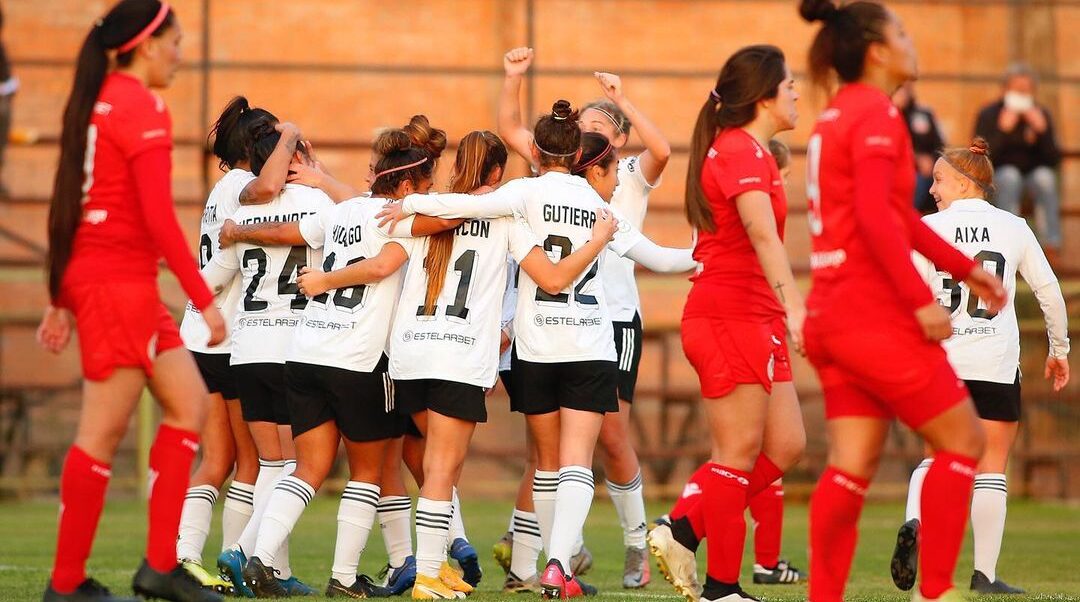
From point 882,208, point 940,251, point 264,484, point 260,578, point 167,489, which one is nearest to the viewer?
point 882,208

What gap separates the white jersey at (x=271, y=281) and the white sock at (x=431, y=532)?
1.01 m

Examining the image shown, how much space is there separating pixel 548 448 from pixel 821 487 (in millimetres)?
2134

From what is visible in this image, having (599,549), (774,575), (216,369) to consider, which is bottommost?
(599,549)

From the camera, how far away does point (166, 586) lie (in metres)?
5.11

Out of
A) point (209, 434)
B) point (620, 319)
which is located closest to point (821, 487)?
point (620, 319)

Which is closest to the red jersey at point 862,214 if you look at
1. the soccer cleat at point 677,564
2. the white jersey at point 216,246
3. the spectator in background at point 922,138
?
the soccer cleat at point 677,564

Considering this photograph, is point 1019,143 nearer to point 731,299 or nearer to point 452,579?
point 452,579

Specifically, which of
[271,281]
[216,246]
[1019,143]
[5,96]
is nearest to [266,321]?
[271,281]

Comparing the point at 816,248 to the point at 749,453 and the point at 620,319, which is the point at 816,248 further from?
the point at 620,319

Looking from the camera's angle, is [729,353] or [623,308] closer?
[729,353]

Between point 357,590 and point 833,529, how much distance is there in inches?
93.0

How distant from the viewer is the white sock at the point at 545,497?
268 inches

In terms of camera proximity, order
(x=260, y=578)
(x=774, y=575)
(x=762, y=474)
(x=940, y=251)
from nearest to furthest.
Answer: (x=940, y=251) → (x=762, y=474) → (x=260, y=578) → (x=774, y=575)

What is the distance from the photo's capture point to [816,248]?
15.8 ft
